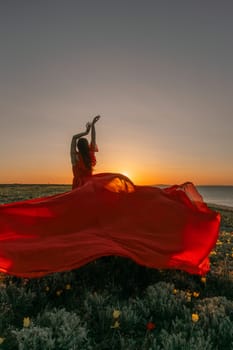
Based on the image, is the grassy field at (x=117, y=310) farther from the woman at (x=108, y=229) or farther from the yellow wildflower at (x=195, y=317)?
the woman at (x=108, y=229)

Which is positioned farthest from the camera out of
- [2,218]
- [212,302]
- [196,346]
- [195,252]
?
[2,218]

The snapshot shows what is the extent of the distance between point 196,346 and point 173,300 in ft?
3.94

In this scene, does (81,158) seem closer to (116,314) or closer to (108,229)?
(108,229)

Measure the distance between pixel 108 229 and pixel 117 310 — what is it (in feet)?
6.21

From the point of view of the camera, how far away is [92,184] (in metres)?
7.44

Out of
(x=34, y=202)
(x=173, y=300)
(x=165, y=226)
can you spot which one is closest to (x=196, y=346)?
(x=173, y=300)

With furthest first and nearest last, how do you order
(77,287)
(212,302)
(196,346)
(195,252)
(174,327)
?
(195,252)
(77,287)
(212,302)
(174,327)
(196,346)

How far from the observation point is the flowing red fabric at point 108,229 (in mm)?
5672

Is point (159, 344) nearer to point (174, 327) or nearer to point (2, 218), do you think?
point (174, 327)

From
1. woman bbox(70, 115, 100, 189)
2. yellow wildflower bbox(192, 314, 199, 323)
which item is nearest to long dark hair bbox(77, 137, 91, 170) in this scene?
woman bbox(70, 115, 100, 189)

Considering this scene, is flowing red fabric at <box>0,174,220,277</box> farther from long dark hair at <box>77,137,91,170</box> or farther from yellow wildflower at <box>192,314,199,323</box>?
long dark hair at <box>77,137,91,170</box>

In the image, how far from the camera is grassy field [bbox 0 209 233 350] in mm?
4105

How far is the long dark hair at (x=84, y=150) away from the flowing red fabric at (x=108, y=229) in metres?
1.71

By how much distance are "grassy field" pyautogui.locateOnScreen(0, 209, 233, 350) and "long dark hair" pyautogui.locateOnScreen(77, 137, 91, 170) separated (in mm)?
3538
